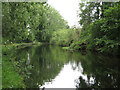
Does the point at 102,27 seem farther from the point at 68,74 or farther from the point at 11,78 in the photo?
the point at 11,78

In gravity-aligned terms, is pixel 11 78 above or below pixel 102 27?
below

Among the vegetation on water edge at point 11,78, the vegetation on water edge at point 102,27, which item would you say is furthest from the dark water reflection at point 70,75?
the vegetation on water edge at point 102,27

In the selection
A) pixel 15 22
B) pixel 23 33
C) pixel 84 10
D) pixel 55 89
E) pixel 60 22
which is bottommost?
pixel 55 89

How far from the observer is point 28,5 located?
8.23 meters

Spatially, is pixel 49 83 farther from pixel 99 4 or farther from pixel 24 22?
→ pixel 99 4

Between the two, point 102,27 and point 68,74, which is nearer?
point 68,74

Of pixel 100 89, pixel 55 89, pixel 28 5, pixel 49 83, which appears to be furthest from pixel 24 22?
pixel 100 89

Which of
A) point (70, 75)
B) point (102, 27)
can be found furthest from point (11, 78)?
point (102, 27)

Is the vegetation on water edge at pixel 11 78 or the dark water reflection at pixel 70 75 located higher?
the vegetation on water edge at pixel 11 78

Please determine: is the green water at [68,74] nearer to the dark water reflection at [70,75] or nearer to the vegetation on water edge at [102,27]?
the dark water reflection at [70,75]

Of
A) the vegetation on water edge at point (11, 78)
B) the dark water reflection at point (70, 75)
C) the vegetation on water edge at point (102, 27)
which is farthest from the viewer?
the vegetation on water edge at point (102, 27)

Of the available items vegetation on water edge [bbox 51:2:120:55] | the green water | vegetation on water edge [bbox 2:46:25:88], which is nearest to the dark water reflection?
the green water

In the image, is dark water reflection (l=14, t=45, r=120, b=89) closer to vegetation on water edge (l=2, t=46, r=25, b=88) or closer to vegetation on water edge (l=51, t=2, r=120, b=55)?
vegetation on water edge (l=2, t=46, r=25, b=88)

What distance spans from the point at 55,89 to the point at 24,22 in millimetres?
5774
